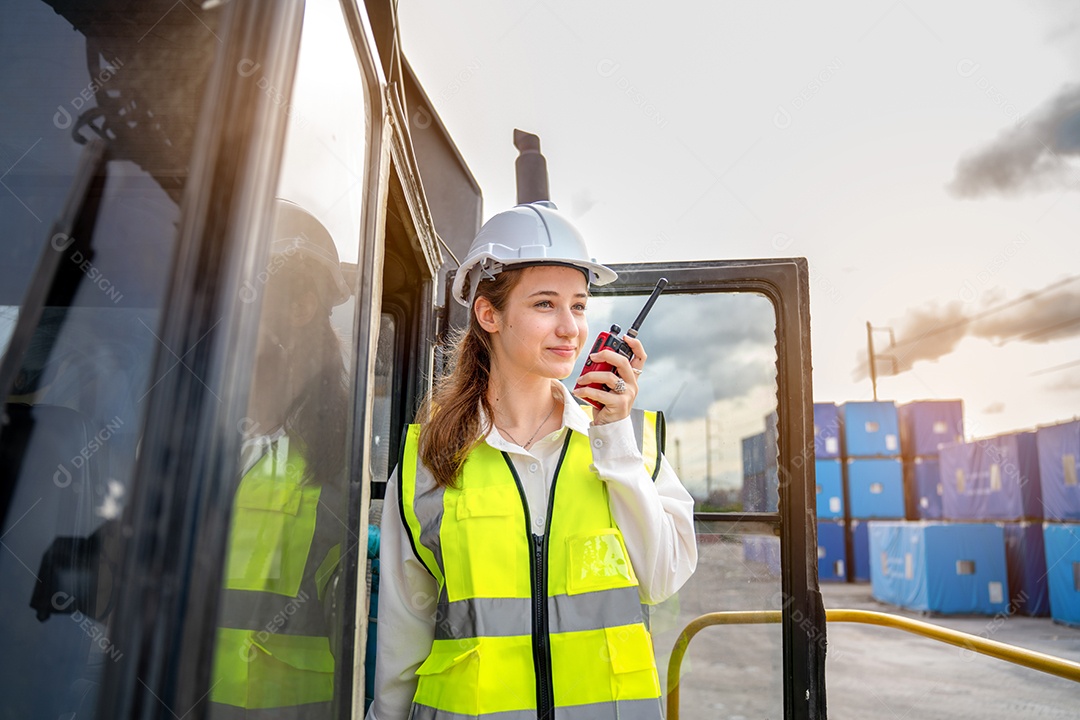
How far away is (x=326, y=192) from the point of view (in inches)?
57.1

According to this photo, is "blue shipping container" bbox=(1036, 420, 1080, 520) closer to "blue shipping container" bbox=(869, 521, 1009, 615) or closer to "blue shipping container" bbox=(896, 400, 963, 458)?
"blue shipping container" bbox=(869, 521, 1009, 615)

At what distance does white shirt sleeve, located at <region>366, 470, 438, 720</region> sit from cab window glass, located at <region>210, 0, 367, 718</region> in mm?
75

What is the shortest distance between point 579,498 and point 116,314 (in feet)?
3.42

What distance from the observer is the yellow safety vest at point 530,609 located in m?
1.52

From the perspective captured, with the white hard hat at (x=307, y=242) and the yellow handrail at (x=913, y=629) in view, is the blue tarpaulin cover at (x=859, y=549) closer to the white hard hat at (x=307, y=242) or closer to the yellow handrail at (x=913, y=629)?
the yellow handrail at (x=913, y=629)

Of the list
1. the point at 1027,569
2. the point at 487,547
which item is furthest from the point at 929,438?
the point at 487,547

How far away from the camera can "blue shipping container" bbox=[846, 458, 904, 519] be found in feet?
60.6

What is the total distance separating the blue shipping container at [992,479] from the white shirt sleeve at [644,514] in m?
15.4

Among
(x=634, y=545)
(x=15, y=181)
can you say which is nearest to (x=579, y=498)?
(x=634, y=545)

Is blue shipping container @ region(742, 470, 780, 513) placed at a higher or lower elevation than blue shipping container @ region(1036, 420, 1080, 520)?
lower

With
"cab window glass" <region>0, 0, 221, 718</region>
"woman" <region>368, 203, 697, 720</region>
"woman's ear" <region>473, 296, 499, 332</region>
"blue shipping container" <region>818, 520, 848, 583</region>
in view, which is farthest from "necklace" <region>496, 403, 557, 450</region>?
"blue shipping container" <region>818, 520, 848, 583</region>

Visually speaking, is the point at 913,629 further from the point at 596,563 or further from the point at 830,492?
the point at 830,492

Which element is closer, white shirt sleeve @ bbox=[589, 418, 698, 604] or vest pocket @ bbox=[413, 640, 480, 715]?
vest pocket @ bbox=[413, 640, 480, 715]

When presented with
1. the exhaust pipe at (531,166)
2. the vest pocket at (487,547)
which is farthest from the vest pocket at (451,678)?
the exhaust pipe at (531,166)
